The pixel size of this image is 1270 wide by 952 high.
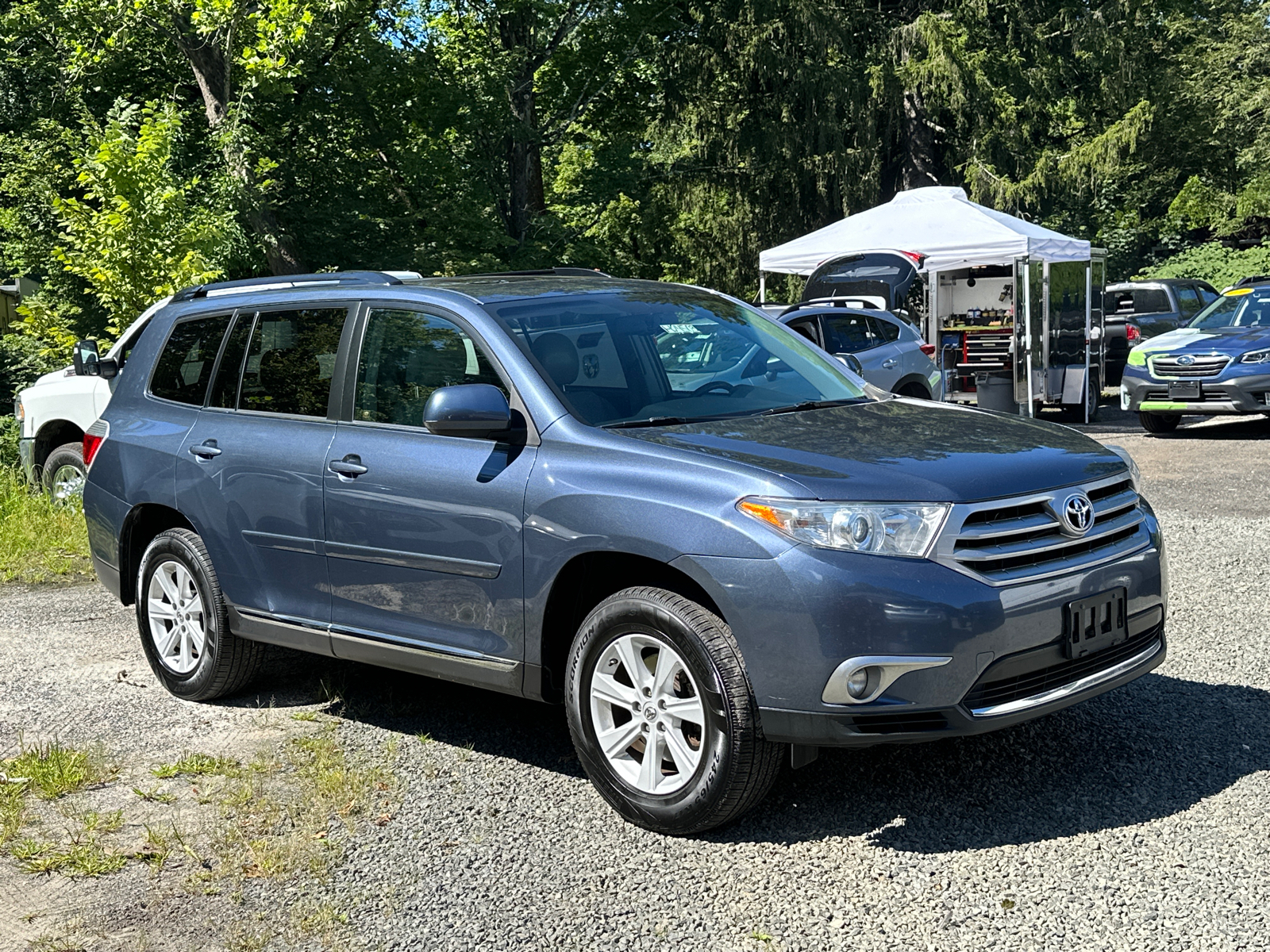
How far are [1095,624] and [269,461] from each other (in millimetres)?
3183

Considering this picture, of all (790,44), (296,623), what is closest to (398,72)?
(790,44)

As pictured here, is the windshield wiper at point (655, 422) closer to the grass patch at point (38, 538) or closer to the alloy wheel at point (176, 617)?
the alloy wheel at point (176, 617)

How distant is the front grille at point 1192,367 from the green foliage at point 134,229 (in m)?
10.5

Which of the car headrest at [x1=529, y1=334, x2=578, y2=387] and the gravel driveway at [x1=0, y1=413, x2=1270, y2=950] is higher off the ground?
the car headrest at [x1=529, y1=334, x2=578, y2=387]

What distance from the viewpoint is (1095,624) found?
4211mm

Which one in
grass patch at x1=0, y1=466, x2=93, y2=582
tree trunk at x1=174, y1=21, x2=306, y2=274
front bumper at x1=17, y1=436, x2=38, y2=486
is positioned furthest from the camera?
tree trunk at x1=174, y1=21, x2=306, y2=274

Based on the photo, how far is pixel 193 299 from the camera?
21.0ft

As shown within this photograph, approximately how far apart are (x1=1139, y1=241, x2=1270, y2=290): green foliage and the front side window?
111 ft

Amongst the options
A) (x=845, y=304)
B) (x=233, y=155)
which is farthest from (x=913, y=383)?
(x=233, y=155)

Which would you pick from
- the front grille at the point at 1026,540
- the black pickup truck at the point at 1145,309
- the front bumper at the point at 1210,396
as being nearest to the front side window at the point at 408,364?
the front grille at the point at 1026,540

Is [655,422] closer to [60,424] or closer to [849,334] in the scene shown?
[60,424]

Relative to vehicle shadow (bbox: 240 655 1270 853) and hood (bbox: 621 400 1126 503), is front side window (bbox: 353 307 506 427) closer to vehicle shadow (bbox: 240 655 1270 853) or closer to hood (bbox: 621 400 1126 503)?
hood (bbox: 621 400 1126 503)

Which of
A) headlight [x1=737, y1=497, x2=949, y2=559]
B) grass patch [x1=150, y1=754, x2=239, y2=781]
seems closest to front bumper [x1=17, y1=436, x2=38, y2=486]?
Answer: grass patch [x1=150, y1=754, x2=239, y2=781]

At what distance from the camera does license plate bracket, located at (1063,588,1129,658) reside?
13.5 ft
